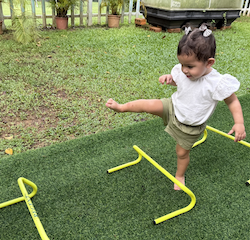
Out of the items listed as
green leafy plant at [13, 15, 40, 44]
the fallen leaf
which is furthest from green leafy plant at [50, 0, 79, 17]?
the fallen leaf

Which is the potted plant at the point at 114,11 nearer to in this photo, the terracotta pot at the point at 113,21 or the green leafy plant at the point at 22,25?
the terracotta pot at the point at 113,21

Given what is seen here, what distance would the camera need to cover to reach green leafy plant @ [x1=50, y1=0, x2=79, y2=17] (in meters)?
6.50

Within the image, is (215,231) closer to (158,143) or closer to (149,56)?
(158,143)

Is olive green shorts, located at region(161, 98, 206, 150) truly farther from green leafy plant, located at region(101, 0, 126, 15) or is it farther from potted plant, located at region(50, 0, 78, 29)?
green leafy plant, located at region(101, 0, 126, 15)

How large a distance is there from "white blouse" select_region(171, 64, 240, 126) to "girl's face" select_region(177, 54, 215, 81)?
102 millimetres

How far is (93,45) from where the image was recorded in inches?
237

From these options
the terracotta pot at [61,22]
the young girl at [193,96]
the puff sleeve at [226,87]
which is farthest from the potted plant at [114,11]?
the puff sleeve at [226,87]

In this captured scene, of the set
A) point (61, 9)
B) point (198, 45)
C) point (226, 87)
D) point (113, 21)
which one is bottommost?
point (226, 87)

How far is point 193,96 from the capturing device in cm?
190

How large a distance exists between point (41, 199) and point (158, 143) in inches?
56.0

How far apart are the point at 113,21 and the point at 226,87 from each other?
6.58 meters

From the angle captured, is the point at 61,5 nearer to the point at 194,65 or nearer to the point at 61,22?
the point at 61,22

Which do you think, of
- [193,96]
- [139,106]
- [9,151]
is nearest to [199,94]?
[193,96]

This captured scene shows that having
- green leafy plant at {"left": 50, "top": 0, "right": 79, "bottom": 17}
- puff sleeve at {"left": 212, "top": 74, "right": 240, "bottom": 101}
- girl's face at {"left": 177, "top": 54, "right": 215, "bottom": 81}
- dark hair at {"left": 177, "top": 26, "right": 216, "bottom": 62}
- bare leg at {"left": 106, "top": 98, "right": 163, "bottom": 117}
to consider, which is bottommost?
bare leg at {"left": 106, "top": 98, "right": 163, "bottom": 117}
